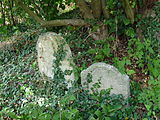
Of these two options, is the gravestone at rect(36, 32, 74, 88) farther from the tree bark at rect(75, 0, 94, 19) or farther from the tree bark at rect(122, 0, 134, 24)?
the tree bark at rect(122, 0, 134, 24)

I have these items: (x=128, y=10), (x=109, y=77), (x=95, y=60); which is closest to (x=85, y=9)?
(x=128, y=10)

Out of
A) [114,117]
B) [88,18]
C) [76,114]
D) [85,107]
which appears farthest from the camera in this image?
[88,18]

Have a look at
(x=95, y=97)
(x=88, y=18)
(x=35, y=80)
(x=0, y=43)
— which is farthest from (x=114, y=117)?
(x=0, y=43)

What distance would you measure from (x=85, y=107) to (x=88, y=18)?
1.89 metres

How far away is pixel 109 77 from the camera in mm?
3180

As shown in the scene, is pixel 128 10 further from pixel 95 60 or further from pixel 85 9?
pixel 95 60

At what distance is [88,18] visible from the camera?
4297 millimetres

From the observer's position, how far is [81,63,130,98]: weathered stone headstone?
3094 millimetres

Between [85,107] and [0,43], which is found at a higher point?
[0,43]

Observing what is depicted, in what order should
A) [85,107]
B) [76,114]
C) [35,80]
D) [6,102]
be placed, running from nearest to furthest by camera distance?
[76,114]
[85,107]
[6,102]
[35,80]

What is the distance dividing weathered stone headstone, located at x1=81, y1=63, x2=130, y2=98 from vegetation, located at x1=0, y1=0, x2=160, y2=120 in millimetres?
107

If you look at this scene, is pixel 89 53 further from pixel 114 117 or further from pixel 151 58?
pixel 114 117

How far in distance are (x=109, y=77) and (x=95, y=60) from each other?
2.74 feet

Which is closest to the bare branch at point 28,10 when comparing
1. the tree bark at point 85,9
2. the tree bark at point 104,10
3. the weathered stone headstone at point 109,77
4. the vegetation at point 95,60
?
the vegetation at point 95,60
